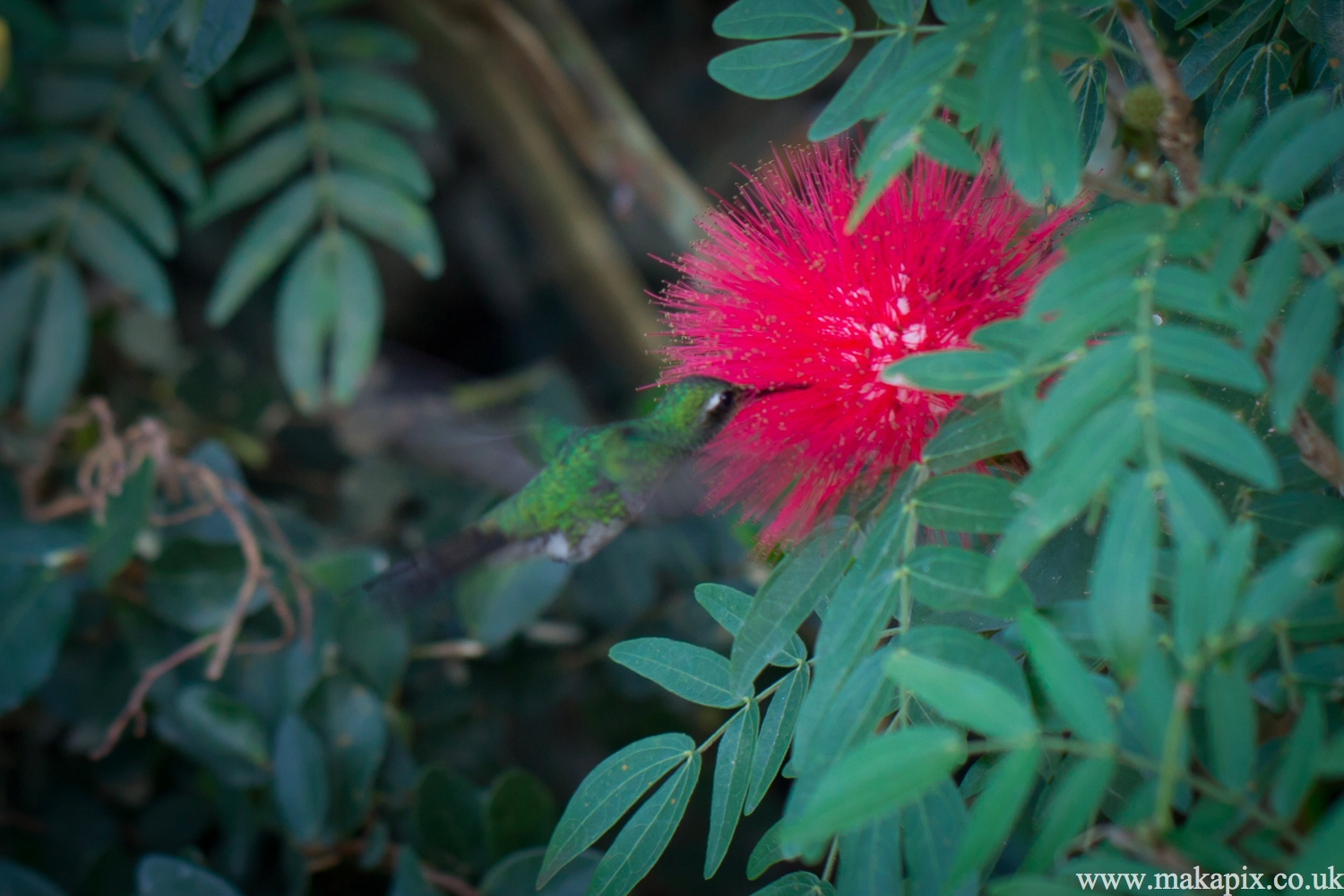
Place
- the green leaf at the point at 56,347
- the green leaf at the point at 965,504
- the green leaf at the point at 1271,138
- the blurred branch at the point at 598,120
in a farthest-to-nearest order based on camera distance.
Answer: the blurred branch at the point at 598,120
the green leaf at the point at 56,347
the green leaf at the point at 965,504
the green leaf at the point at 1271,138

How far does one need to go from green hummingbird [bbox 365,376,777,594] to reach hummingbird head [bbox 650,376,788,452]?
2 cm

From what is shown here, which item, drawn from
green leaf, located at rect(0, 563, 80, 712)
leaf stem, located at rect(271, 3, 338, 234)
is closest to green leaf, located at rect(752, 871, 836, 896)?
green leaf, located at rect(0, 563, 80, 712)

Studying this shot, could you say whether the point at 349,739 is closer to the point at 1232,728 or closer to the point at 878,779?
the point at 878,779

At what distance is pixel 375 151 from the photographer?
4.89 ft

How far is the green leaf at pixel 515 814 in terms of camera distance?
1.08m

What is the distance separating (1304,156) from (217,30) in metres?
0.81

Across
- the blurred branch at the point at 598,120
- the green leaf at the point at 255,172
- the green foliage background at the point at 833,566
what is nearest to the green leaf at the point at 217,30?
the green foliage background at the point at 833,566

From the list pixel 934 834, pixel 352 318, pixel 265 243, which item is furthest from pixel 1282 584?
pixel 265 243

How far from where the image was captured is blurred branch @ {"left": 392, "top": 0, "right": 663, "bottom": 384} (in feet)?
6.17

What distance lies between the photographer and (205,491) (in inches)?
50.1

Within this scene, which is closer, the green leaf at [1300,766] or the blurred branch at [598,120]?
the green leaf at [1300,766]

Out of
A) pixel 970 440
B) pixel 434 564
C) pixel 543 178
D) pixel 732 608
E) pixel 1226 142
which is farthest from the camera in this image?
pixel 543 178

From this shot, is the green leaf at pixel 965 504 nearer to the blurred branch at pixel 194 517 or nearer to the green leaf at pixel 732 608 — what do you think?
the green leaf at pixel 732 608

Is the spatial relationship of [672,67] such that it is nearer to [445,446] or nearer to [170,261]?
[170,261]
